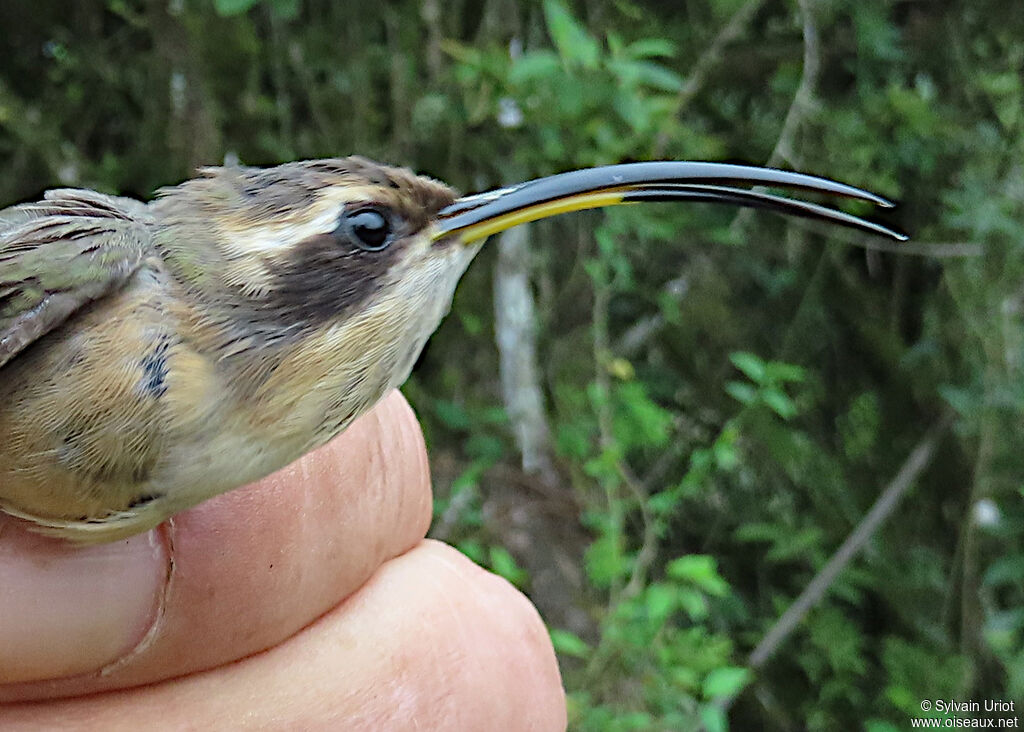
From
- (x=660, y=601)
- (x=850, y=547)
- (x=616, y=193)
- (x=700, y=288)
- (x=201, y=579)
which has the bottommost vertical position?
(x=850, y=547)

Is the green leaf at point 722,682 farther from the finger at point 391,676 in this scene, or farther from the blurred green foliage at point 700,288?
the finger at point 391,676

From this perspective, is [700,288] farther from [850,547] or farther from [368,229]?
[368,229]

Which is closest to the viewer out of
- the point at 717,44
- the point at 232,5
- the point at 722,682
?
the point at 232,5

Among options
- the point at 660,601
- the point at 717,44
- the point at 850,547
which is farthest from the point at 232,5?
the point at 850,547

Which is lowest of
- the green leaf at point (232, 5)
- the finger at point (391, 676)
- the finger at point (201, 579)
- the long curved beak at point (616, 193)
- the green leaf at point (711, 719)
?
the green leaf at point (711, 719)

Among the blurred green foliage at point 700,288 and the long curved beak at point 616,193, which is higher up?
the long curved beak at point 616,193

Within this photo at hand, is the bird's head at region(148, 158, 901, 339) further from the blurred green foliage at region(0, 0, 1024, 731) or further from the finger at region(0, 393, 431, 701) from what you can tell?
the blurred green foliage at region(0, 0, 1024, 731)

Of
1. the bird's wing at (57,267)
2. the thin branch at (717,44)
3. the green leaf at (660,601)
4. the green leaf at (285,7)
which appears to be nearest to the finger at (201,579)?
the bird's wing at (57,267)

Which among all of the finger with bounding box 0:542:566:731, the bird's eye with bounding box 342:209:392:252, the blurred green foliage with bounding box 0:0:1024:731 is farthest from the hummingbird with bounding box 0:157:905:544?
the blurred green foliage with bounding box 0:0:1024:731

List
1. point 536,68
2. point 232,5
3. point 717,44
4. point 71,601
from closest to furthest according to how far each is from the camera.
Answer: point 71,601 < point 232,5 < point 536,68 < point 717,44
